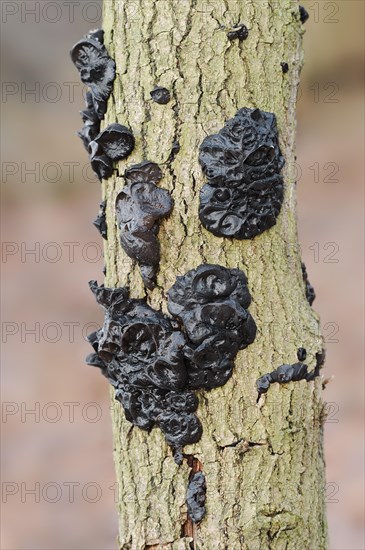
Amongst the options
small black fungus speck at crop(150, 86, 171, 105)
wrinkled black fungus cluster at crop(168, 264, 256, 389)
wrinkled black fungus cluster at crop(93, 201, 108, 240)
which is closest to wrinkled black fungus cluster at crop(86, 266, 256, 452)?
wrinkled black fungus cluster at crop(168, 264, 256, 389)

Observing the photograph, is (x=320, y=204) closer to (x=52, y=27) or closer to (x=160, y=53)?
(x=52, y=27)

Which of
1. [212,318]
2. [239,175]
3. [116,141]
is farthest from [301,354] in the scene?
[116,141]

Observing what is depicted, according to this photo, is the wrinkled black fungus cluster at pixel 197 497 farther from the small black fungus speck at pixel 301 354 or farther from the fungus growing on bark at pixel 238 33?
the fungus growing on bark at pixel 238 33

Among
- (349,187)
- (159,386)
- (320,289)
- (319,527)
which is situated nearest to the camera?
(159,386)

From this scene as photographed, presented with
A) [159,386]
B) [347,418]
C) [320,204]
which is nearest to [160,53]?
[159,386]

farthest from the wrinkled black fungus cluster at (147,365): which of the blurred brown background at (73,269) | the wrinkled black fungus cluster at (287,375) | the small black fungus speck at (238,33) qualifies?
the blurred brown background at (73,269)

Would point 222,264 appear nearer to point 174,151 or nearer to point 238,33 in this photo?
point 174,151
